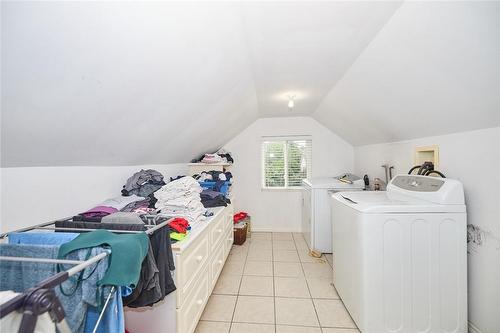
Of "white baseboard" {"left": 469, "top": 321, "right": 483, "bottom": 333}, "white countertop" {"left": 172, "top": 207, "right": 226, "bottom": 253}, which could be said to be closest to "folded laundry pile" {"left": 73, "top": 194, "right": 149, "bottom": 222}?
"white countertop" {"left": 172, "top": 207, "right": 226, "bottom": 253}

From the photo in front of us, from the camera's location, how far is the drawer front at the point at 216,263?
2.03 m

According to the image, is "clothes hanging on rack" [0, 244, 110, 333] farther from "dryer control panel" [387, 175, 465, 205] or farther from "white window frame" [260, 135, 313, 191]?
"white window frame" [260, 135, 313, 191]

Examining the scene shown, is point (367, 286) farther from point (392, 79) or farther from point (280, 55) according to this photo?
point (280, 55)

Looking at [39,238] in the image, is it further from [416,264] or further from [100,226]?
[416,264]

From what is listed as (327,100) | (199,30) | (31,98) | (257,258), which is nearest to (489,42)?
(199,30)

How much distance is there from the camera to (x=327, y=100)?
2.90 meters

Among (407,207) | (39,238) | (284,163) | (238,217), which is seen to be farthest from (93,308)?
(284,163)

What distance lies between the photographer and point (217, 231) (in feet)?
7.30

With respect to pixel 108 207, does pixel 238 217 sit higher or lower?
lower

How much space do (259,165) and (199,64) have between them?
281cm

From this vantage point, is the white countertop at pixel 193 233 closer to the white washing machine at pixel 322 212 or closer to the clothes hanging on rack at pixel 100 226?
the clothes hanging on rack at pixel 100 226

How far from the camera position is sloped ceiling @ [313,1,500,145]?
3.41 feet

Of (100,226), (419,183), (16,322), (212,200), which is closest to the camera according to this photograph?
(16,322)

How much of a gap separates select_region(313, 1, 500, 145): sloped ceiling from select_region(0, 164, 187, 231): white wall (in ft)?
7.32
